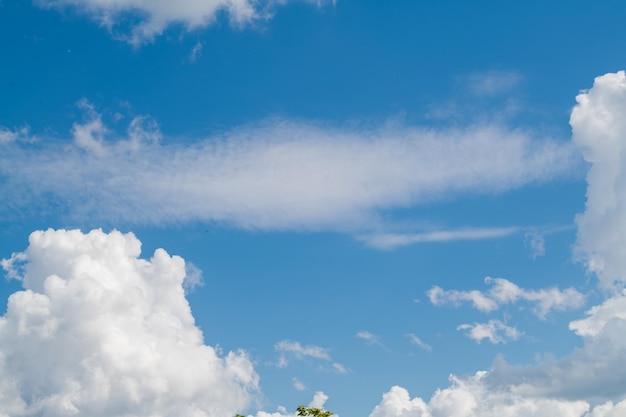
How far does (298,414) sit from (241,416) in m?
11.0

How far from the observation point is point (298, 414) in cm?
2869

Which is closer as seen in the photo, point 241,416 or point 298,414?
point 298,414

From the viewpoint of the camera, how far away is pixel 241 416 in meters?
32.8
